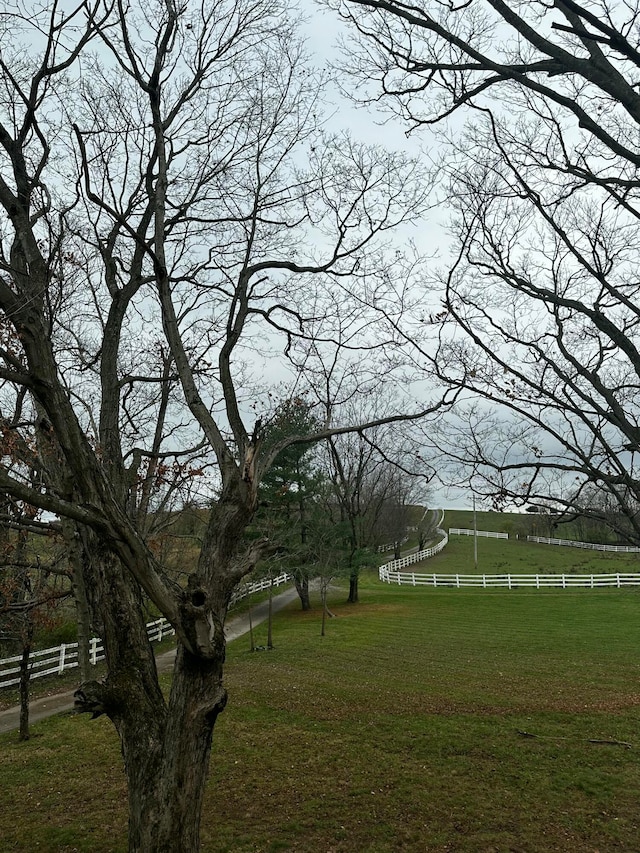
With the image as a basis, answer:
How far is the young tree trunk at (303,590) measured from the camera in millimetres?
26297

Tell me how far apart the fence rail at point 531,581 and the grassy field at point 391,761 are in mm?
15449

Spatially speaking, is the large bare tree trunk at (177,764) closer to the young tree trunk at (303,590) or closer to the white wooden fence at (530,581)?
the young tree trunk at (303,590)

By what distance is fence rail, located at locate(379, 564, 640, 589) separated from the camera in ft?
104

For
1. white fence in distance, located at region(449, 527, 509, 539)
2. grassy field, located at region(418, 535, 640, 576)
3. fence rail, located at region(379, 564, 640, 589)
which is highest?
white fence in distance, located at region(449, 527, 509, 539)

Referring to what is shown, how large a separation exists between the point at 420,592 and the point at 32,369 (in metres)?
30.6

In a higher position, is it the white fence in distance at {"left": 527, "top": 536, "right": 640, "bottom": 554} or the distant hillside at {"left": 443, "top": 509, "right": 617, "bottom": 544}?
the distant hillside at {"left": 443, "top": 509, "right": 617, "bottom": 544}

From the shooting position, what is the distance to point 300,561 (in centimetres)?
2520

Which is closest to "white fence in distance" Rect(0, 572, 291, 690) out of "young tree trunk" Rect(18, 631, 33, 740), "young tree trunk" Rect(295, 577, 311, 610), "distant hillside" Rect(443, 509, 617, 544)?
"young tree trunk" Rect(18, 631, 33, 740)

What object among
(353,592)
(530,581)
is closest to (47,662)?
(353,592)

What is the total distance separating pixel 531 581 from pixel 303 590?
46.3ft

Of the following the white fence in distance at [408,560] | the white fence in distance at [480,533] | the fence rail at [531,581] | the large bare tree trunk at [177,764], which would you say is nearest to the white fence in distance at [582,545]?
the white fence in distance at [480,533]

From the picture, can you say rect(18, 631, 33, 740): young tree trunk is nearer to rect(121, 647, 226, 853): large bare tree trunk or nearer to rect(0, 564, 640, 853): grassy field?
rect(0, 564, 640, 853): grassy field

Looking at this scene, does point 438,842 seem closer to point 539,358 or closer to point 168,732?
point 168,732

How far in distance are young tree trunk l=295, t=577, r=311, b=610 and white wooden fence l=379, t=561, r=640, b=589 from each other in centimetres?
947
